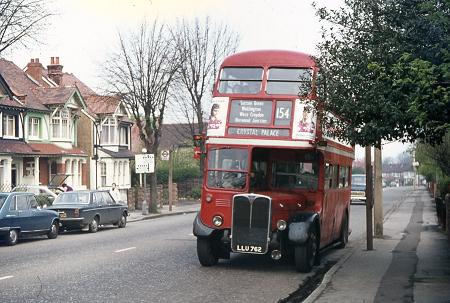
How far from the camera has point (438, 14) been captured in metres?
11.5

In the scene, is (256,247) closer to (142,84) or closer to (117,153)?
(142,84)

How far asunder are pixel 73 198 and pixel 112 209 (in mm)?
2045

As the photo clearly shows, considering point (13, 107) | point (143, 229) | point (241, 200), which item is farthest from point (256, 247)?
point (13, 107)

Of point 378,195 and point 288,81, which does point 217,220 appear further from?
point 378,195

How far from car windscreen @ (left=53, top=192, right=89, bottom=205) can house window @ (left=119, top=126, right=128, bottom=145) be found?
29241 millimetres

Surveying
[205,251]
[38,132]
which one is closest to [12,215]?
[205,251]

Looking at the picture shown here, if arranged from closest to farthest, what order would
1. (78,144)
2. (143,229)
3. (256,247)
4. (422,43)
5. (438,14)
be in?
1. (438,14)
2. (422,43)
3. (256,247)
4. (143,229)
5. (78,144)

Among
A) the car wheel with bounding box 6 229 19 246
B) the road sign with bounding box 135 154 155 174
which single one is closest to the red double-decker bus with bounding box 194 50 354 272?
the car wheel with bounding box 6 229 19 246

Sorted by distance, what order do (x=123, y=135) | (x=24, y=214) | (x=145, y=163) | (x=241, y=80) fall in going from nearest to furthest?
(x=241, y=80) < (x=24, y=214) < (x=145, y=163) < (x=123, y=135)

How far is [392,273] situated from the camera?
14.4m

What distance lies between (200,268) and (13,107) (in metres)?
29.4

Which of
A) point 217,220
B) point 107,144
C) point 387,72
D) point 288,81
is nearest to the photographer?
point 387,72

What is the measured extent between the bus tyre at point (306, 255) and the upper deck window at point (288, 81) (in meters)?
3.04

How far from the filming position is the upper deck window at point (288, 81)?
14773 millimetres
